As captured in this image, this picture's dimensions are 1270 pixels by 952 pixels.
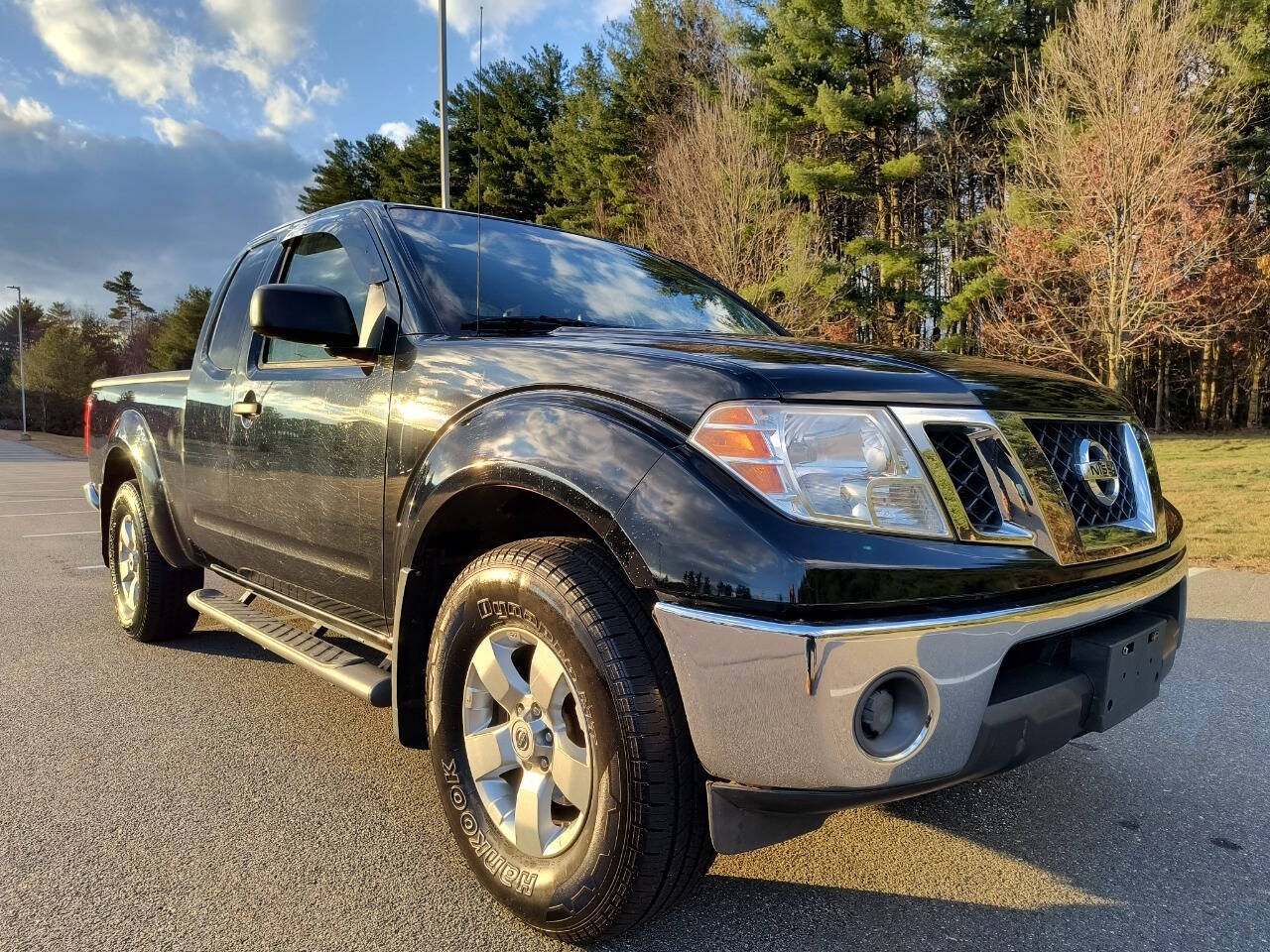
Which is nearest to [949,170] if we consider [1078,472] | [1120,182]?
[1120,182]

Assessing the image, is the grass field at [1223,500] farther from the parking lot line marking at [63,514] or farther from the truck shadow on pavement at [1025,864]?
the parking lot line marking at [63,514]

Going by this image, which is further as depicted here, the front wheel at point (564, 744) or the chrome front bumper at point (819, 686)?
the front wheel at point (564, 744)

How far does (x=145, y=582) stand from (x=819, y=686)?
3.81m

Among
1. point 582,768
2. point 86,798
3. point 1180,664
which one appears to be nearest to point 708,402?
point 582,768

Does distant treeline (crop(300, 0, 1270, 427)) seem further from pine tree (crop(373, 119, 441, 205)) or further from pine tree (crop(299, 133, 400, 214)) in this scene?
pine tree (crop(299, 133, 400, 214))

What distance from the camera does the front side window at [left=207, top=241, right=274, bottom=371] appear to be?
3557 mm

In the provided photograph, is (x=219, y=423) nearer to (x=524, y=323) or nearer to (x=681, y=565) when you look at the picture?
(x=524, y=323)

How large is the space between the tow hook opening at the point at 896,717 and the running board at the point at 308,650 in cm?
136

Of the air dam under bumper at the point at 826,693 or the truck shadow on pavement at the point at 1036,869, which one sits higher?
the air dam under bumper at the point at 826,693

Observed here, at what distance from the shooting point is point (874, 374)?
180 centimetres

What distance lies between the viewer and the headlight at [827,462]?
1.62m

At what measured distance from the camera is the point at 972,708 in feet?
5.28

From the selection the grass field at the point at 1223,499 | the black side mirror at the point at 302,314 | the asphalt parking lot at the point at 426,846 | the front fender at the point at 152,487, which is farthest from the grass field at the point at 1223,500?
the front fender at the point at 152,487

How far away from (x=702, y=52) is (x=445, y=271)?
26.3 metres
